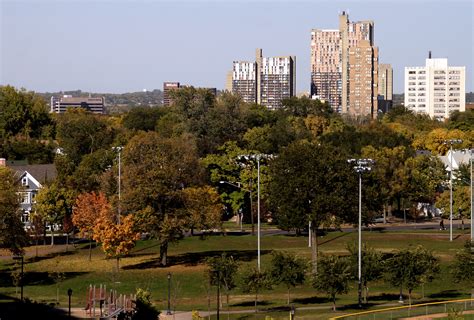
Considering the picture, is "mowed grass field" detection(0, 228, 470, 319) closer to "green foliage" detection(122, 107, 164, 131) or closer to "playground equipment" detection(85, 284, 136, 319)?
"playground equipment" detection(85, 284, 136, 319)

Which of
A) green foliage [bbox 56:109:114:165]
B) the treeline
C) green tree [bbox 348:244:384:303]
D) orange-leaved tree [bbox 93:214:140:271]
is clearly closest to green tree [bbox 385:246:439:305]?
green tree [bbox 348:244:384:303]

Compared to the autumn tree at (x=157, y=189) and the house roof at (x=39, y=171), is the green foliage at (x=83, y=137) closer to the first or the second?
the house roof at (x=39, y=171)

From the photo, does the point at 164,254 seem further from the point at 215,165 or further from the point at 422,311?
the point at 215,165

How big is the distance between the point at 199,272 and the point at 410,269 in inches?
796

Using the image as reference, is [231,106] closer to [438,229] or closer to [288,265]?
[438,229]

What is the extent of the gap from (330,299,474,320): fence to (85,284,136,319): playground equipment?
35.3 feet

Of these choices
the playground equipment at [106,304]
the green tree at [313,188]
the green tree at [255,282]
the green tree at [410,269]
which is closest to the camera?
the playground equipment at [106,304]

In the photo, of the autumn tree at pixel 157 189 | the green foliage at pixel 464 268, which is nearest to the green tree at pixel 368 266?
the green foliage at pixel 464 268

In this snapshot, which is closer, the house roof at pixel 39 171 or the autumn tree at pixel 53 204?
the autumn tree at pixel 53 204

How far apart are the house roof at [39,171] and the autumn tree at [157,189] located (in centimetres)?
2929

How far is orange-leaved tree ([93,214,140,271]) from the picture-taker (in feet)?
257

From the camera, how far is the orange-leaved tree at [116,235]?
7825 cm

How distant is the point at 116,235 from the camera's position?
78.4 m

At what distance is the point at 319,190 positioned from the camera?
249 feet
